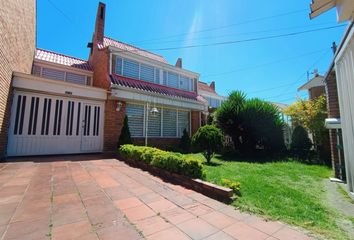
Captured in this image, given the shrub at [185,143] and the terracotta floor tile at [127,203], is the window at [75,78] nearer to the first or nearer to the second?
the shrub at [185,143]

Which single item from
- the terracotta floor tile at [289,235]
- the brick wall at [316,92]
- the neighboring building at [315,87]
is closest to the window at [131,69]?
the terracotta floor tile at [289,235]

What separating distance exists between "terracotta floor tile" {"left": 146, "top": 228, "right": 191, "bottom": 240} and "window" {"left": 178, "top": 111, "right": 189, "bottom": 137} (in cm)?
1023

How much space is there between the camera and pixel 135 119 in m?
10.6

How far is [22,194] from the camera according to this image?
11.5ft

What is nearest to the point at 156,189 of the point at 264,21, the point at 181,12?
the point at 181,12

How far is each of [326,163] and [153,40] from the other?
11781 mm

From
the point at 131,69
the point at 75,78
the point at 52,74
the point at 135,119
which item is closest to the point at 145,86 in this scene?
the point at 131,69

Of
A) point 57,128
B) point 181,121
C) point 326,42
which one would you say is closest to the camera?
point 57,128

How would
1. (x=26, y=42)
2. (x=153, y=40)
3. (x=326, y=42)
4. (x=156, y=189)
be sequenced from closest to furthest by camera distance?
(x=156, y=189), (x=26, y=42), (x=326, y=42), (x=153, y=40)

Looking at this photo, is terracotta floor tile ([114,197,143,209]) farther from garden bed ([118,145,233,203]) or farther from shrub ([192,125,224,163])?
shrub ([192,125,224,163])

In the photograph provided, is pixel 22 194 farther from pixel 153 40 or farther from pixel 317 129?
pixel 317 129

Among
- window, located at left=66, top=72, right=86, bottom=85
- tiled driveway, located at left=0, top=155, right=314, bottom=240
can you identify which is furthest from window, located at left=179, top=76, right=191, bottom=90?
tiled driveway, located at left=0, top=155, right=314, bottom=240

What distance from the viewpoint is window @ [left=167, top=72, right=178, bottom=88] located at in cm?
1343

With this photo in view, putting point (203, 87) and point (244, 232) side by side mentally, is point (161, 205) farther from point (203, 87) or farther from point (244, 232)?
point (203, 87)
